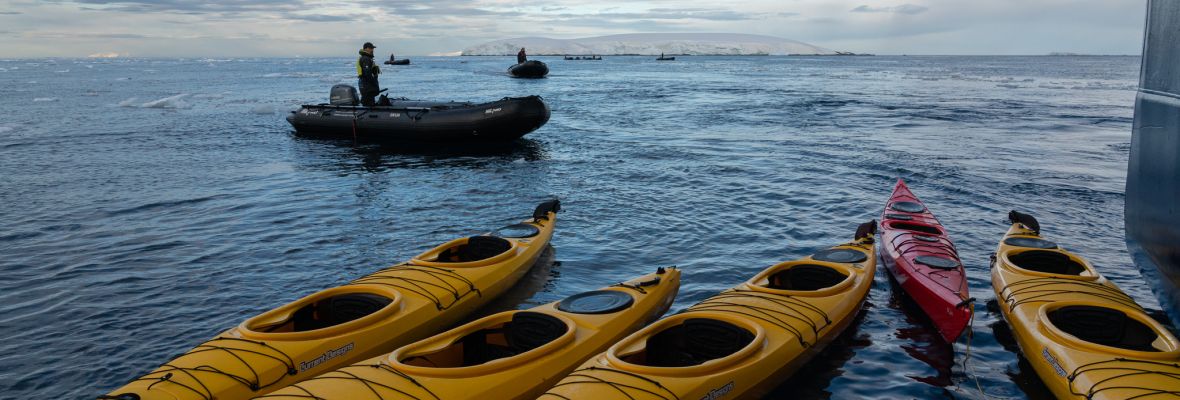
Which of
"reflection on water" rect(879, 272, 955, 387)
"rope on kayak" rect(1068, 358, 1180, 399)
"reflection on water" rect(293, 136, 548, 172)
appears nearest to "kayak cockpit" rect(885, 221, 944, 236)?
"reflection on water" rect(879, 272, 955, 387)

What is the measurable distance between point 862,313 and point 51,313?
10.7m

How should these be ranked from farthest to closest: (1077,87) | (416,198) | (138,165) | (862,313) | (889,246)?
(1077,87) → (138,165) → (416,198) → (889,246) → (862,313)

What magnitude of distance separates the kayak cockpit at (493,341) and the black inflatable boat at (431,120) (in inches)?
579

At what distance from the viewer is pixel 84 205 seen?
15047mm

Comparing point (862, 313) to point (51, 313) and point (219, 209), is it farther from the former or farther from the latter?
point (219, 209)

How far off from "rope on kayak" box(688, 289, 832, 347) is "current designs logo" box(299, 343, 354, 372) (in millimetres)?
→ 3431

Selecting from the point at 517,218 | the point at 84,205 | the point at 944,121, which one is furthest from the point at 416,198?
the point at 944,121

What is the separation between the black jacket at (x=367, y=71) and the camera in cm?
2197

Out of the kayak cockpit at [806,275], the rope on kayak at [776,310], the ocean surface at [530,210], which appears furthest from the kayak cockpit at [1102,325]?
the rope on kayak at [776,310]

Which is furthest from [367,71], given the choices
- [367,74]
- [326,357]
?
[326,357]

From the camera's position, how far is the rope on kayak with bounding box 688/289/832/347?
7012mm

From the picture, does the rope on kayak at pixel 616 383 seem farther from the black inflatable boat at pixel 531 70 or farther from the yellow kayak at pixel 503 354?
the black inflatable boat at pixel 531 70

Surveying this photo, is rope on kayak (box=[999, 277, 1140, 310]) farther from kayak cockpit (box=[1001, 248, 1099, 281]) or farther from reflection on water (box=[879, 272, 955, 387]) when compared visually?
reflection on water (box=[879, 272, 955, 387])

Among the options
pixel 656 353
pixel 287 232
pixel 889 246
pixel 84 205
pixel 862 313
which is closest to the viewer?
pixel 656 353
